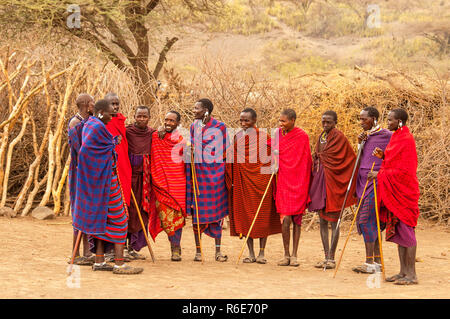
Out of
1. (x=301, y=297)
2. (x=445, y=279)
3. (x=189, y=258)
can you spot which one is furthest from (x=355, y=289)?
(x=189, y=258)

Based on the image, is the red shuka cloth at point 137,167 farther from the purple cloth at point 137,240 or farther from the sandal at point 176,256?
the sandal at point 176,256

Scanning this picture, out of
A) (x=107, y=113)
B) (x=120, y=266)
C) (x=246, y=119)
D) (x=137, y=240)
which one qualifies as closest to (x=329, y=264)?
(x=246, y=119)

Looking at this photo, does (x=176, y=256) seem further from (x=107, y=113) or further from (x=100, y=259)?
(x=107, y=113)

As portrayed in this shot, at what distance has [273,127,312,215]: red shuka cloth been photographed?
21.0 ft

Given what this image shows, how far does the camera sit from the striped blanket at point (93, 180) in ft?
17.8

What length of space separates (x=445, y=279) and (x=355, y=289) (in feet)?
4.17

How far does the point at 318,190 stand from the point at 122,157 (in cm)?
208

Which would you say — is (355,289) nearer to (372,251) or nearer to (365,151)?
(372,251)

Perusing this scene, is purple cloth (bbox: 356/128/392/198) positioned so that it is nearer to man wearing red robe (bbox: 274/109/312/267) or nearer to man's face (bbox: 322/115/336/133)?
man's face (bbox: 322/115/336/133)

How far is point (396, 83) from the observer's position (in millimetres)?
11492

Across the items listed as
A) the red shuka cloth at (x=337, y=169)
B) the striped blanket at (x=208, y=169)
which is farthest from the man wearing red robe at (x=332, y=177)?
the striped blanket at (x=208, y=169)

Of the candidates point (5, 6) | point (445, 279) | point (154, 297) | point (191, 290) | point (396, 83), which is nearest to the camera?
point (154, 297)

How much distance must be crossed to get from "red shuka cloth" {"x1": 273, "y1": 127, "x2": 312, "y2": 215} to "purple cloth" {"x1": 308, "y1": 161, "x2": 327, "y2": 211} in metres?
0.05

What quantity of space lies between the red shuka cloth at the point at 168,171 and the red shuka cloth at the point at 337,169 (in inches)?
61.3
